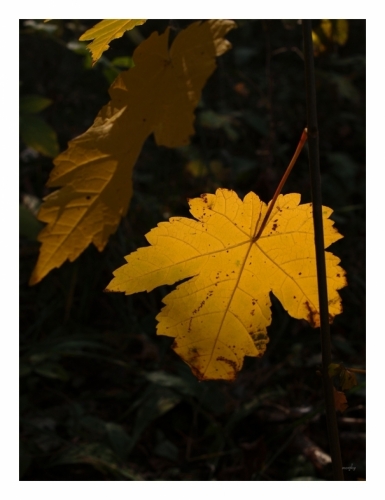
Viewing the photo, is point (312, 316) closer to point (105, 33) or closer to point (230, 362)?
Answer: point (230, 362)

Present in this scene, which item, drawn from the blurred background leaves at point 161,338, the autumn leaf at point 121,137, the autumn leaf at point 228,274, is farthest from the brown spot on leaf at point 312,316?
the blurred background leaves at point 161,338

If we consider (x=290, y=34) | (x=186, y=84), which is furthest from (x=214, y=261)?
(x=290, y=34)

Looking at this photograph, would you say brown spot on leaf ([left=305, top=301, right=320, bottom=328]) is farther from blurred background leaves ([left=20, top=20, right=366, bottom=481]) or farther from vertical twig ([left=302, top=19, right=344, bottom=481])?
blurred background leaves ([left=20, top=20, right=366, bottom=481])

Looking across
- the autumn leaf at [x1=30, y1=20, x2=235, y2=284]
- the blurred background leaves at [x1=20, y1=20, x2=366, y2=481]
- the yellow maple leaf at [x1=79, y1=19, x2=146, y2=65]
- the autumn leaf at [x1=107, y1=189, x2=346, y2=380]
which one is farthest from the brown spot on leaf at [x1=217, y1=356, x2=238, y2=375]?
the blurred background leaves at [x1=20, y1=20, x2=366, y2=481]

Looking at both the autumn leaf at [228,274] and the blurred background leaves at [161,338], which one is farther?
the blurred background leaves at [161,338]

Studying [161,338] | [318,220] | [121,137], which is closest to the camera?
[318,220]

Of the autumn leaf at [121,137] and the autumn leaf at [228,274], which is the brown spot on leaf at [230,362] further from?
the autumn leaf at [121,137]

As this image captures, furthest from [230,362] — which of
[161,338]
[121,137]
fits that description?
[161,338]
